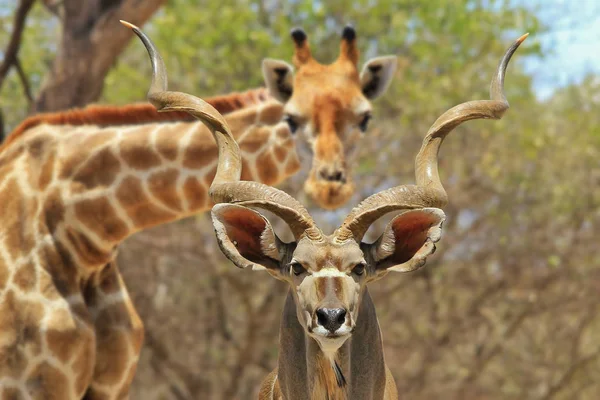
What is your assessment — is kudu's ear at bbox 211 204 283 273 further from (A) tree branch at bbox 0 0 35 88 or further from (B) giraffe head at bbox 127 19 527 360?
(A) tree branch at bbox 0 0 35 88

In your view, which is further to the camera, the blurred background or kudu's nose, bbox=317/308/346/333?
the blurred background

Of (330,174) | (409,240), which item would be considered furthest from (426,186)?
(330,174)

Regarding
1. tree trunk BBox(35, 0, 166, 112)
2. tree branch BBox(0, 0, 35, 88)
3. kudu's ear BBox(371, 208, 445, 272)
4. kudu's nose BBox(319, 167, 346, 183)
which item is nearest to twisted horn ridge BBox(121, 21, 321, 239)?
kudu's ear BBox(371, 208, 445, 272)

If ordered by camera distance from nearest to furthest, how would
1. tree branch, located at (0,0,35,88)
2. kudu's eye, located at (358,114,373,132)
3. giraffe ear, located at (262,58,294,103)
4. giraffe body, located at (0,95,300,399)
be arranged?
giraffe body, located at (0,95,300,399) → kudu's eye, located at (358,114,373,132) → giraffe ear, located at (262,58,294,103) → tree branch, located at (0,0,35,88)

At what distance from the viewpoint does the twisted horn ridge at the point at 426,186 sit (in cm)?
391

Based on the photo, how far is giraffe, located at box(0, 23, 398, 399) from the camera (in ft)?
19.0

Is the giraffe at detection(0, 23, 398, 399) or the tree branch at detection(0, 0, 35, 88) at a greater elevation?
the tree branch at detection(0, 0, 35, 88)

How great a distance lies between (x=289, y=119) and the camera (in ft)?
22.2

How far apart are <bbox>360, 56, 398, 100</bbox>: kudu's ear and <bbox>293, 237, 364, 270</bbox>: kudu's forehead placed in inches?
142

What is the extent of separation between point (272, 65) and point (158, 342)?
7774 millimetres

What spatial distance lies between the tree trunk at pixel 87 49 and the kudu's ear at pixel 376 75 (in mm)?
3175

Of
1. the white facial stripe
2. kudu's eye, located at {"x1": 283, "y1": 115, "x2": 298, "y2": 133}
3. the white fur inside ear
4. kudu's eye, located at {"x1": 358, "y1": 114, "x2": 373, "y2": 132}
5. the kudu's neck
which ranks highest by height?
kudu's eye, located at {"x1": 358, "y1": 114, "x2": 373, "y2": 132}

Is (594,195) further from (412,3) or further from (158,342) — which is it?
(158,342)

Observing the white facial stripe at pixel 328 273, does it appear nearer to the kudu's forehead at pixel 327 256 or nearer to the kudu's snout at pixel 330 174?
the kudu's forehead at pixel 327 256
